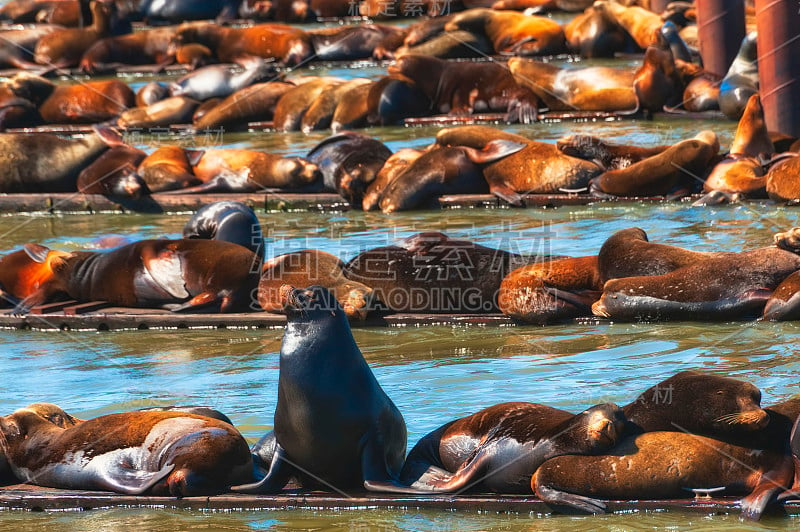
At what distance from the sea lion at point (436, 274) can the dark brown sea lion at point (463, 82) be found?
767 cm

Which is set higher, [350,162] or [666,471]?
[350,162]

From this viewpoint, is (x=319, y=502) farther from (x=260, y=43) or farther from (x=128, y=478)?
(x=260, y=43)

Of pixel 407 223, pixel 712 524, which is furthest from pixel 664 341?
pixel 407 223

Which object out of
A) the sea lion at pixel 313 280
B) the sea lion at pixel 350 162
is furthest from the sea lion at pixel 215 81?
the sea lion at pixel 313 280

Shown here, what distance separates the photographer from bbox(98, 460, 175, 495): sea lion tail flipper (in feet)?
16.4

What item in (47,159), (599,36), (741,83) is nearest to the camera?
(47,159)

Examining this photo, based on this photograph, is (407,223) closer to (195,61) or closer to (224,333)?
(224,333)

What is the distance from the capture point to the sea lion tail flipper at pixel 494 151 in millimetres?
11375

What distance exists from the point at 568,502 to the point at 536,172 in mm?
6967

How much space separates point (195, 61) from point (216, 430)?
54.6 ft

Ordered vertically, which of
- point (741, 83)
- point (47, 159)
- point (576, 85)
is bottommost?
point (47, 159)

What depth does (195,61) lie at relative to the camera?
68.8 feet

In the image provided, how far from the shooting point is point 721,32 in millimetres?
15141

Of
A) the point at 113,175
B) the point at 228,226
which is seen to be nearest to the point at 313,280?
the point at 228,226
